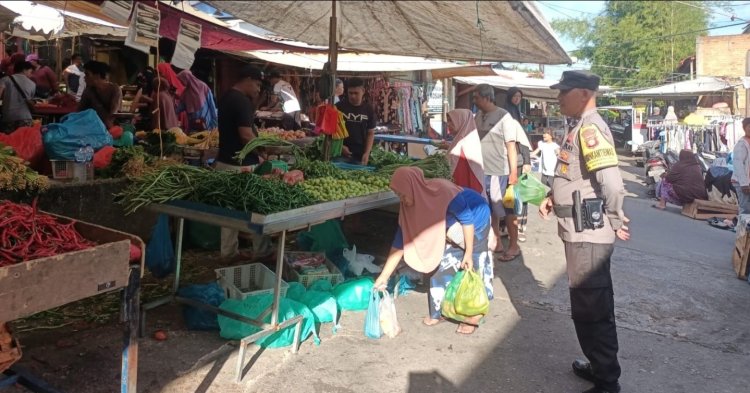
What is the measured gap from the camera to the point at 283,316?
13.8 ft

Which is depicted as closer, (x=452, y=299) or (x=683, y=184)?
(x=452, y=299)

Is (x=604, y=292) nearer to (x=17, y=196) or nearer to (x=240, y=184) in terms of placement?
(x=240, y=184)

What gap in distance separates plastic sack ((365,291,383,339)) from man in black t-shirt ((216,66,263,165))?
1913 millimetres

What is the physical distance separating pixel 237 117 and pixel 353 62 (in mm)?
8098

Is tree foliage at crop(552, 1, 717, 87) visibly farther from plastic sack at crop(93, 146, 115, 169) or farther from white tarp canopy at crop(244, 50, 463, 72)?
plastic sack at crop(93, 146, 115, 169)

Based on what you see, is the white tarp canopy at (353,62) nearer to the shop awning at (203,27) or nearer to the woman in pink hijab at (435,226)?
the shop awning at (203,27)

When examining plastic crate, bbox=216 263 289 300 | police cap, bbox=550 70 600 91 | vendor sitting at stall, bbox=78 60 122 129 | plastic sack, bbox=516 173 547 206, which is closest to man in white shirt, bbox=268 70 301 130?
vendor sitting at stall, bbox=78 60 122 129

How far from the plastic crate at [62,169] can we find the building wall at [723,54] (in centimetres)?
2897

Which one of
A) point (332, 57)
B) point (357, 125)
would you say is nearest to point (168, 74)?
point (357, 125)

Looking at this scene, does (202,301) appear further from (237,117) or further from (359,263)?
(237,117)

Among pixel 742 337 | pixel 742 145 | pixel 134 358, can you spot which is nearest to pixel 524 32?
pixel 742 337

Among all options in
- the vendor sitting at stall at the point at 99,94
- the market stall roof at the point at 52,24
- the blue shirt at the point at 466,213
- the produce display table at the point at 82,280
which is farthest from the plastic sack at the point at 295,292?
the market stall roof at the point at 52,24

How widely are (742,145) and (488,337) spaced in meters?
5.96

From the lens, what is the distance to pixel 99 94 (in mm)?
6977
